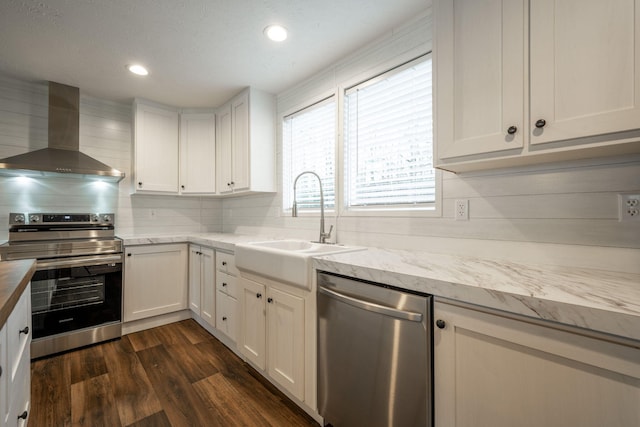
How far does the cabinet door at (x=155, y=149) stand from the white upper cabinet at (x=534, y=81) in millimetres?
2889

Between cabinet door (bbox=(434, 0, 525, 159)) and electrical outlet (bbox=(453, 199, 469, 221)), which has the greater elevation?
cabinet door (bbox=(434, 0, 525, 159))

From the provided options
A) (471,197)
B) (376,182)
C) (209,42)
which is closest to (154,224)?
(209,42)

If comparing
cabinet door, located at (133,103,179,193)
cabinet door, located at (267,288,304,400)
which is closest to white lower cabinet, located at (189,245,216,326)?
cabinet door, located at (133,103,179,193)

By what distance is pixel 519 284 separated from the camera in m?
0.93

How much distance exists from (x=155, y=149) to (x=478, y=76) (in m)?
3.12

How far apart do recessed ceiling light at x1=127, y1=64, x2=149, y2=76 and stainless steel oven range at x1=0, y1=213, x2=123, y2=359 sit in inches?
59.2

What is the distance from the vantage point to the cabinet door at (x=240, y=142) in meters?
2.72

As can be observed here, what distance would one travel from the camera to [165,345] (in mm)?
2455

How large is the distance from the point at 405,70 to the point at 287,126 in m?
1.30

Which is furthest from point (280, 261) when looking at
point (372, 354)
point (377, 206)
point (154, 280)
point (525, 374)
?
point (154, 280)

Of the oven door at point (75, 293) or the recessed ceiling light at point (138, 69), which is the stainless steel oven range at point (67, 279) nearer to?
the oven door at point (75, 293)

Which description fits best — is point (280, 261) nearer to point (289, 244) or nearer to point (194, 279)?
point (289, 244)

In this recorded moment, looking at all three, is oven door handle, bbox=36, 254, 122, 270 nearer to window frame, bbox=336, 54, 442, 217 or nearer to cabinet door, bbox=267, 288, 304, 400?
cabinet door, bbox=267, 288, 304, 400

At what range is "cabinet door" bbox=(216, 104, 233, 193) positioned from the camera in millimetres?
2998
